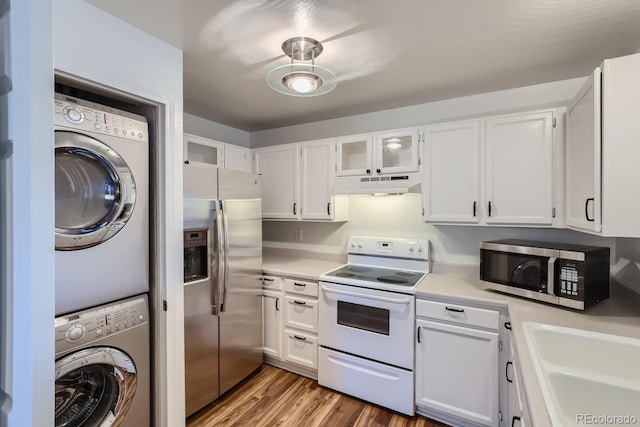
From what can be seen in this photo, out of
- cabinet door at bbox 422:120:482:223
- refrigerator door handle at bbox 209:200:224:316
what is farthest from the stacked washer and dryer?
cabinet door at bbox 422:120:482:223

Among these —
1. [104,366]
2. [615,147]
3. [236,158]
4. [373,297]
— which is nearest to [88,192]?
[104,366]

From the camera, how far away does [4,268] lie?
1.64ft

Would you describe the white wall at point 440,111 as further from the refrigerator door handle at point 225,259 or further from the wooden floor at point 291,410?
the wooden floor at point 291,410

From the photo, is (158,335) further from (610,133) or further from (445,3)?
(610,133)

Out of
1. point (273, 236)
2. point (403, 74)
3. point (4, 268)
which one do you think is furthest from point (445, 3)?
point (273, 236)

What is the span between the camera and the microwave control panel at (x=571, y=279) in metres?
1.58

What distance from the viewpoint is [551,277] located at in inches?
65.7

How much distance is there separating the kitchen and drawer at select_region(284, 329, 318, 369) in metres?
0.94

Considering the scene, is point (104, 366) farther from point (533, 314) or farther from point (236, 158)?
point (533, 314)

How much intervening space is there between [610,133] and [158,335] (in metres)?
2.51

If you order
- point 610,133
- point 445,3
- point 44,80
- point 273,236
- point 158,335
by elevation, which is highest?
point 445,3

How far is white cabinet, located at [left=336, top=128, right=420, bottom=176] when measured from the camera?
7.82ft

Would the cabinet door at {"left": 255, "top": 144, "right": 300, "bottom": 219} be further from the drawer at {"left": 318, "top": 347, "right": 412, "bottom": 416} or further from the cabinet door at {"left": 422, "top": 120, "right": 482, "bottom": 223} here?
the drawer at {"left": 318, "top": 347, "right": 412, "bottom": 416}

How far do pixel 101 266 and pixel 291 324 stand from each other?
61.8 inches
